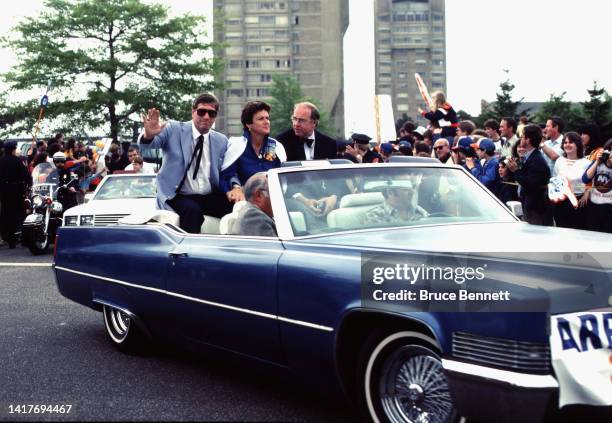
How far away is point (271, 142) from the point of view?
655 cm

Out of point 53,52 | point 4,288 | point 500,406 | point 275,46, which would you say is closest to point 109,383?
point 500,406

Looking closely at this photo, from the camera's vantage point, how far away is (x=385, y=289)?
3.45 metres

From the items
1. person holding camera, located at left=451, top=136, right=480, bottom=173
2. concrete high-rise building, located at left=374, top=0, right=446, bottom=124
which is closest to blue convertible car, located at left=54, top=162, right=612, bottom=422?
person holding camera, located at left=451, top=136, right=480, bottom=173

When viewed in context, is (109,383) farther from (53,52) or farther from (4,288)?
(53,52)

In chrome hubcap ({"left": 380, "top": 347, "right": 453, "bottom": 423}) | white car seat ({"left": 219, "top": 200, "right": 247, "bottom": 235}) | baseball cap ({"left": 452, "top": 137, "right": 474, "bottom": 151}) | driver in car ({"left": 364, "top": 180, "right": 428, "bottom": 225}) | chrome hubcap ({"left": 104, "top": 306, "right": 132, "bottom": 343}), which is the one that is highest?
baseball cap ({"left": 452, "top": 137, "right": 474, "bottom": 151})

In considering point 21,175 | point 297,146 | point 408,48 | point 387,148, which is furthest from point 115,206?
point 408,48

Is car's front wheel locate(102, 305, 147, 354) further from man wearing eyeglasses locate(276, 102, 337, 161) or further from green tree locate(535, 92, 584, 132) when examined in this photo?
green tree locate(535, 92, 584, 132)

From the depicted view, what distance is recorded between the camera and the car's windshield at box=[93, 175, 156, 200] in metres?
12.4

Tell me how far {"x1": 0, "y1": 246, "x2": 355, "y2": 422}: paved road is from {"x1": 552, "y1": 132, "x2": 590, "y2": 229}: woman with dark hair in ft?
17.9

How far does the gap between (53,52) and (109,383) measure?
40.4 metres

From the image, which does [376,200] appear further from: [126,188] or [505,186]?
[126,188]

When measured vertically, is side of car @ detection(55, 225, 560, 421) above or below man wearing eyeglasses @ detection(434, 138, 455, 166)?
below

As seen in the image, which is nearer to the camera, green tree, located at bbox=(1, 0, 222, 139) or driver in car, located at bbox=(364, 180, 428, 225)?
driver in car, located at bbox=(364, 180, 428, 225)

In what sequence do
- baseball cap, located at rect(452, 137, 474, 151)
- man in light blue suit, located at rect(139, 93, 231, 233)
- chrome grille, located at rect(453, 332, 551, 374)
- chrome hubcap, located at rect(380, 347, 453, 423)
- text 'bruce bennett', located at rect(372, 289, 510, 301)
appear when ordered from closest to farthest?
chrome grille, located at rect(453, 332, 551, 374) < text 'bruce bennett', located at rect(372, 289, 510, 301) < chrome hubcap, located at rect(380, 347, 453, 423) < man in light blue suit, located at rect(139, 93, 231, 233) < baseball cap, located at rect(452, 137, 474, 151)
